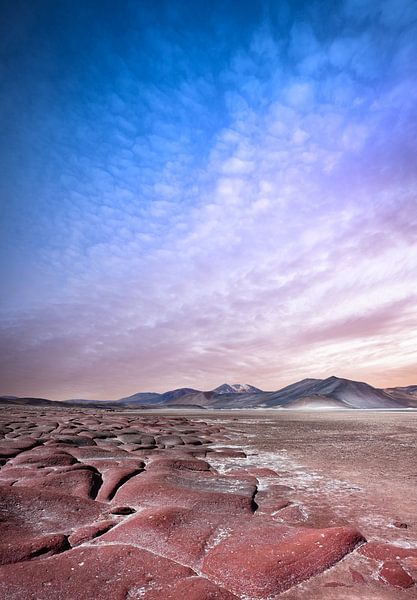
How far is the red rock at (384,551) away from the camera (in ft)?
13.2

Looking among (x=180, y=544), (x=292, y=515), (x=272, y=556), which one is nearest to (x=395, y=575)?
(x=272, y=556)

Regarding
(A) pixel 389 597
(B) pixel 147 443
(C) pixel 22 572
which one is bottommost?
(A) pixel 389 597

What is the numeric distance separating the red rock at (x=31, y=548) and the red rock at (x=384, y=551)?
3.55 metres

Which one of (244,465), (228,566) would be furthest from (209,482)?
(228,566)

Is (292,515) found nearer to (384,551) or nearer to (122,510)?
(384,551)

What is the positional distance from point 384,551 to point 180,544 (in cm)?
243

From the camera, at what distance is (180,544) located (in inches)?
166

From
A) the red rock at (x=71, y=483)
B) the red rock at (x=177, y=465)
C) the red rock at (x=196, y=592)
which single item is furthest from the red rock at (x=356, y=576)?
the red rock at (x=177, y=465)

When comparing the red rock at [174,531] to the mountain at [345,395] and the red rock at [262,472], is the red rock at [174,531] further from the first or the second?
the mountain at [345,395]

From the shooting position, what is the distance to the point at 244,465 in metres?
9.82

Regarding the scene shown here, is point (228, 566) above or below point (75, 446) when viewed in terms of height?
below

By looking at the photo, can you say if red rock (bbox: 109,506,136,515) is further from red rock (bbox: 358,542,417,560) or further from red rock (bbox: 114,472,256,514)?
red rock (bbox: 358,542,417,560)

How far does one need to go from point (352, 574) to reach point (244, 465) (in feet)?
21.1

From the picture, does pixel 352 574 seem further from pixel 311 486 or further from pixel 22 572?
pixel 311 486
